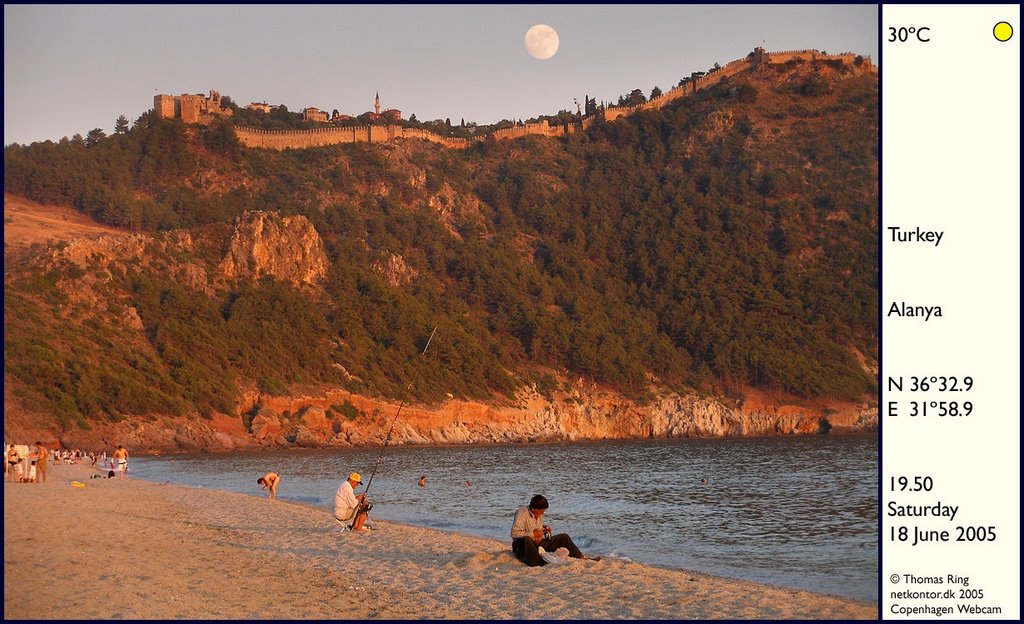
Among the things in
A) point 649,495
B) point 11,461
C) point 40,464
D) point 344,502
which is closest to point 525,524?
point 344,502

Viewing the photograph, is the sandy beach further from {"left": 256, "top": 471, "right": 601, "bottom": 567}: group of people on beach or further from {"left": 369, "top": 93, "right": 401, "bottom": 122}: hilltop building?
{"left": 369, "top": 93, "right": 401, "bottom": 122}: hilltop building

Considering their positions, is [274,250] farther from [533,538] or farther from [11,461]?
[533,538]

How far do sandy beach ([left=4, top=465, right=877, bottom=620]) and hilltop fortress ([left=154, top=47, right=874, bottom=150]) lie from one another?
100 meters

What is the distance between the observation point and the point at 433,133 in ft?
390

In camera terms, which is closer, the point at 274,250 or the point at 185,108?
the point at 274,250

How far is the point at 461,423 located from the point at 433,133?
5975cm

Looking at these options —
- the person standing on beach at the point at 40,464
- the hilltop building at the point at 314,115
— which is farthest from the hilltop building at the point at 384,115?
the person standing on beach at the point at 40,464

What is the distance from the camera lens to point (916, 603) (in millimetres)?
5461

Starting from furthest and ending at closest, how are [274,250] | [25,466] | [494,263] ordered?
[494,263]
[274,250]
[25,466]

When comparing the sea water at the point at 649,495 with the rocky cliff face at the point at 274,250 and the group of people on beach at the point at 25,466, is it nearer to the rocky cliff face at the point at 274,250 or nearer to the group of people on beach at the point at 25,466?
the group of people on beach at the point at 25,466

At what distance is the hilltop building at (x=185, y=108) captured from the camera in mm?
107750

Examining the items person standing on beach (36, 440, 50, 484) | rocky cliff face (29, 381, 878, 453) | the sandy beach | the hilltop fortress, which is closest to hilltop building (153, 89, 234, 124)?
the hilltop fortress

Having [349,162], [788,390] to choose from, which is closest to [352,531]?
[788,390]

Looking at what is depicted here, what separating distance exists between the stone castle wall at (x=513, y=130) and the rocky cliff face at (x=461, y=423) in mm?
50821
